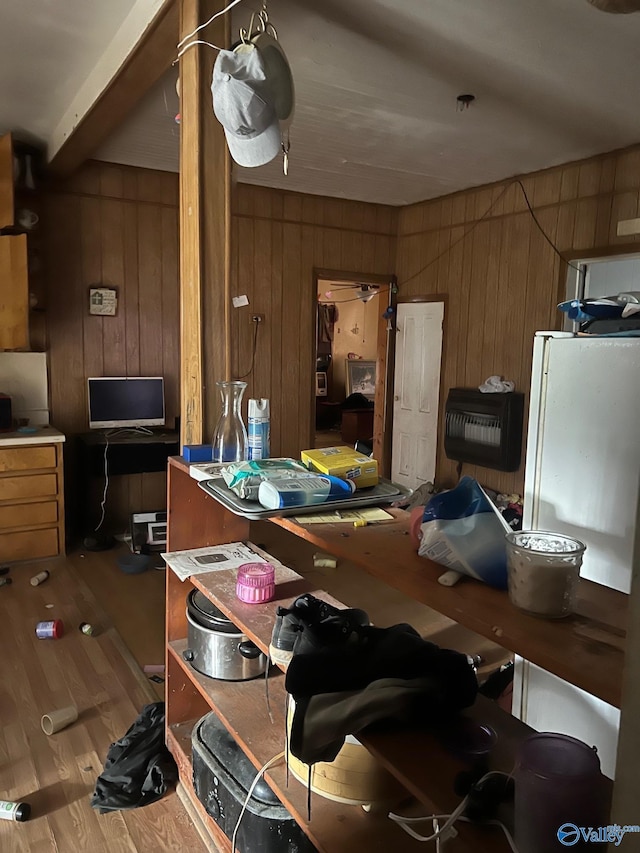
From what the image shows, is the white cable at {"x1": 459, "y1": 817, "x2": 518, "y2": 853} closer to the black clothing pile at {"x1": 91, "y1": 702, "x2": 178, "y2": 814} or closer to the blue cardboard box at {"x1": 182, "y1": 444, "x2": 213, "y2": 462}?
the blue cardboard box at {"x1": 182, "y1": 444, "x2": 213, "y2": 462}

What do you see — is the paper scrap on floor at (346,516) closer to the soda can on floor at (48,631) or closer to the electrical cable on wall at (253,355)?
the soda can on floor at (48,631)

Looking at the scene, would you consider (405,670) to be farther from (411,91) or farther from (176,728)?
(411,91)

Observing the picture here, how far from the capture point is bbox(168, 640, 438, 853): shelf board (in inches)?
49.1

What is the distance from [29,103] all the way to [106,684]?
10.5ft

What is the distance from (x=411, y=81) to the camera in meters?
3.09

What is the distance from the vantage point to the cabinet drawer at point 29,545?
13.4ft

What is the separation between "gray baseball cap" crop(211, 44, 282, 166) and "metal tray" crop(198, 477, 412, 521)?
885mm

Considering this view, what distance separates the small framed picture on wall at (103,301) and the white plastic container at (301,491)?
3809mm

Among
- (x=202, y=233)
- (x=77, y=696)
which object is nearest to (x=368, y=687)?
(x=202, y=233)

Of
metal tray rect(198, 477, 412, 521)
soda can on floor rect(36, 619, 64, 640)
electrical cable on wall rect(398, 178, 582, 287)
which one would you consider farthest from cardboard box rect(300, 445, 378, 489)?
electrical cable on wall rect(398, 178, 582, 287)

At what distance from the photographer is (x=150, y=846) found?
76.5 inches

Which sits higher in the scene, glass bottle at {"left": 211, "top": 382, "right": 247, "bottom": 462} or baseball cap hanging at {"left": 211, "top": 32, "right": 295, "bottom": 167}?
baseball cap hanging at {"left": 211, "top": 32, "right": 295, "bottom": 167}

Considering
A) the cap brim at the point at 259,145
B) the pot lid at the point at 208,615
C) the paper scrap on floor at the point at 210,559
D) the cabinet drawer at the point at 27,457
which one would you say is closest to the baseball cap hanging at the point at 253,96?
the cap brim at the point at 259,145

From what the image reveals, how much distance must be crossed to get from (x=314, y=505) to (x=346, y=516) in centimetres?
7
